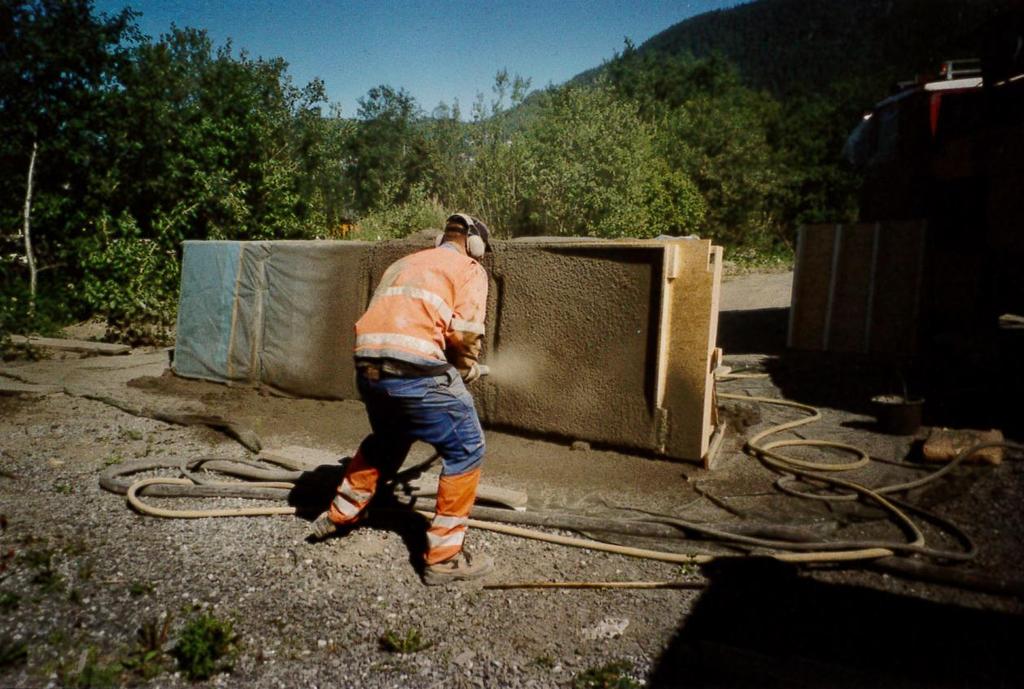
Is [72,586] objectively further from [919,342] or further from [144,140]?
[144,140]

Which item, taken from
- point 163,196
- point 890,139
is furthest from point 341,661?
point 163,196

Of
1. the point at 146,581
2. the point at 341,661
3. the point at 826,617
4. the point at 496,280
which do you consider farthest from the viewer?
the point at 496,280

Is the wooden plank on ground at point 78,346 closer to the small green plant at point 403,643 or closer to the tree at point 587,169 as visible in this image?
the tree at point 587,169

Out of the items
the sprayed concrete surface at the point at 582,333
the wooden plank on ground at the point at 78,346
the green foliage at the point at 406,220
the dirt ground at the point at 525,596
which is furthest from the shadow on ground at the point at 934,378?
the wooden plank on ground at the point at 78,346

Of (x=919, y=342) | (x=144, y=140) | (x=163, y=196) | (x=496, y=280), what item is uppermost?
(x=144, y=140)

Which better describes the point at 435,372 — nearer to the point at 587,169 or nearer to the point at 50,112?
the point at 50,112

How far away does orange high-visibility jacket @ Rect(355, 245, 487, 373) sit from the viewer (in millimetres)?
3375

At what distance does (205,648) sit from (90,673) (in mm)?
426

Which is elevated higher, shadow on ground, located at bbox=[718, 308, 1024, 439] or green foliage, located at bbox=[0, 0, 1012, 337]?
green foliage, located at bbox=[0, 0, 1012, 337]

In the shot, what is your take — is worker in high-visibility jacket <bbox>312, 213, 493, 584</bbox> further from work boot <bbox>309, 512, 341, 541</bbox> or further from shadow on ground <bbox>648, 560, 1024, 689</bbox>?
shadow on ground <bbox>648, 560, 1024, 689</bbox>

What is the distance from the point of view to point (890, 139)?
11.0m

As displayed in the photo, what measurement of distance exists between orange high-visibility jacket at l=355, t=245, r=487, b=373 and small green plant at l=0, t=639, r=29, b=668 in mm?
1861

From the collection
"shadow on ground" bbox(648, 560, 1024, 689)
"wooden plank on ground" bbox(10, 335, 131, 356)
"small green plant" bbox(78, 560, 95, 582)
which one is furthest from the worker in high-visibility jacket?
"wooden plank on ground" bbox(10, 335, 131, 356)

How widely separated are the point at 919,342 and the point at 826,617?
25.2 ft
